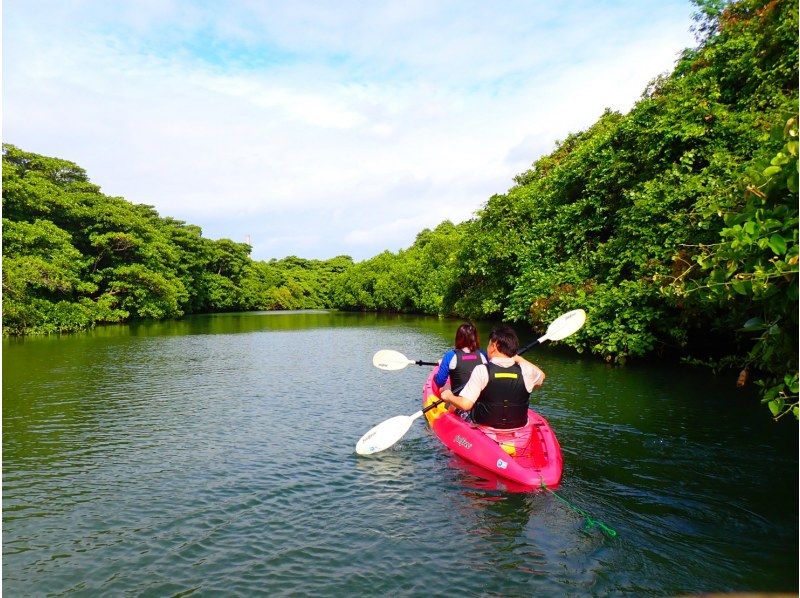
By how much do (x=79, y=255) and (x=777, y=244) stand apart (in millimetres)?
37716

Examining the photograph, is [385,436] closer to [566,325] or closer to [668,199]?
[566,325]

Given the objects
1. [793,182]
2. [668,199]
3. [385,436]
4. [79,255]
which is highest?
[79,255]

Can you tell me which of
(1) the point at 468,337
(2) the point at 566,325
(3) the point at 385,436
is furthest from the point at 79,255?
(2) the point at 566,325

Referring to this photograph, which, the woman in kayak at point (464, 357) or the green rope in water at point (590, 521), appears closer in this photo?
the green rope in water at point (590, 521)

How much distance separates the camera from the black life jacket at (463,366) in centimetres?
832

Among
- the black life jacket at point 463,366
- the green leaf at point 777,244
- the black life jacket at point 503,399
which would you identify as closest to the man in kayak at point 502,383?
the black life jacket at point 503,399

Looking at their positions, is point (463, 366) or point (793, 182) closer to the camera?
point (793, 182)

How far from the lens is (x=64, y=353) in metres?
19.9

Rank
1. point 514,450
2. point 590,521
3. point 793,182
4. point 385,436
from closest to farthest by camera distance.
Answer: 1. point 793,182
2. point 590,521
3. point 514,450
4. point 385,436

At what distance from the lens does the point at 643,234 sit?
14.2 m

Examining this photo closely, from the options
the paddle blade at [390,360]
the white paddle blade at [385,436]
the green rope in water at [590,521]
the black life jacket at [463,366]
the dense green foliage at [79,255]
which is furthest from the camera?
the dense green foliage at [79,255]

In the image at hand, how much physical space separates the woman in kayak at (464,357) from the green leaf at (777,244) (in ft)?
15.6

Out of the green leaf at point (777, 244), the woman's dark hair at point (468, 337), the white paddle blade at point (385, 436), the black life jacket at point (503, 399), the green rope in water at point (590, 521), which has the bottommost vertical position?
the green rope in water at point (590, 521)

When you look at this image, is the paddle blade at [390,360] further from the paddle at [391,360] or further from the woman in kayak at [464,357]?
the woman in kayak at [464,357]
